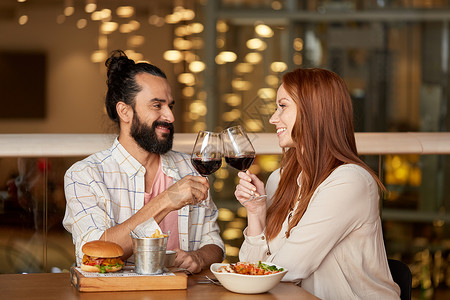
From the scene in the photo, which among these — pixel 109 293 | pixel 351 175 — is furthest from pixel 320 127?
pixel 109 293

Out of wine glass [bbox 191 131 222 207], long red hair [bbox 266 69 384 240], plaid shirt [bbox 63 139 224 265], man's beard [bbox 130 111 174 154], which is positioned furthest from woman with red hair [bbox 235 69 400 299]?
man's beard [bbox 130 111 174 154]

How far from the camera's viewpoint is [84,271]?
1838mm

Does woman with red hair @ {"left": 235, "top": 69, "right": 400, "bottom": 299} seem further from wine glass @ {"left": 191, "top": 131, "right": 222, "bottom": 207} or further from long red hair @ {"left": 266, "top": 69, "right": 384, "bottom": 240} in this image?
wine glass @ {"left": 191, "top": 131, "right": 222, "bottom": 207}

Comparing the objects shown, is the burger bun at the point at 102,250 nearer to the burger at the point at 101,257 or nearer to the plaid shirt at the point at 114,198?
the burger at the point at 101,257

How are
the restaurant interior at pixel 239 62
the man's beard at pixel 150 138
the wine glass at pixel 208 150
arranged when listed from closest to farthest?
the wine glass at pixel 208 150
the man's beard at pixel 150 138
the restaurant interior at pixel 239 62

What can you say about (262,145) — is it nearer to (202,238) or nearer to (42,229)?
(202,238)

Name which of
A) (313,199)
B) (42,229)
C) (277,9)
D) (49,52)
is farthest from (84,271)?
(277,9)

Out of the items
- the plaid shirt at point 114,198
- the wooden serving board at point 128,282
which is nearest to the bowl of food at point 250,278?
the wooden serving board at point 128,282

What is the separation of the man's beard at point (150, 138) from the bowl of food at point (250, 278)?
854 millimetres

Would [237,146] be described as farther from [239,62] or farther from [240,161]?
[239,62]

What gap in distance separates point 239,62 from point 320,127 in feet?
15.6

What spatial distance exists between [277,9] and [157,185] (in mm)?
4763

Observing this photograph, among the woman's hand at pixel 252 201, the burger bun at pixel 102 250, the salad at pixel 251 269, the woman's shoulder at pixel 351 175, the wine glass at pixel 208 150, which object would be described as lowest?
the salad at pixel 251 269

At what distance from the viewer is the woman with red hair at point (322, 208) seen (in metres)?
2.05
